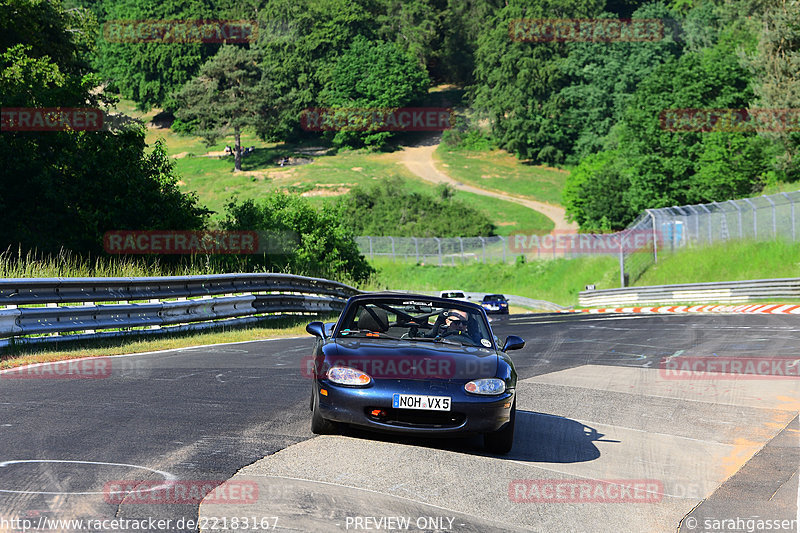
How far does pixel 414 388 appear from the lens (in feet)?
22.6

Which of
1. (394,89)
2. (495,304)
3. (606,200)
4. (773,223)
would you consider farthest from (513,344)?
(394,89)

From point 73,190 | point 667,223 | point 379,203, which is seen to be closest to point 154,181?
point 73,190

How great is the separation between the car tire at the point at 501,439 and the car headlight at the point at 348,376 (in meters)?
1.03

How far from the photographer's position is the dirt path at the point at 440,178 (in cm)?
8762

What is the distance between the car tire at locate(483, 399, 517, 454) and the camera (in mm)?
7039

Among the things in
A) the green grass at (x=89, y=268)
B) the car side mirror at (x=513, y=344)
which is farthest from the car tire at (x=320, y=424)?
the green grass at (x=89, y=268)

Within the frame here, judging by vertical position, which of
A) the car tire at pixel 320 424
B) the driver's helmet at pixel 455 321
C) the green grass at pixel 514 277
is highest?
the driver's helmet at pixel 455 321

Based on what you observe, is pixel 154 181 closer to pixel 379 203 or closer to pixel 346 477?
pixel 346 477

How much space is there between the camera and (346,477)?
5.85 meters

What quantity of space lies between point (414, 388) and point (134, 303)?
947 cm

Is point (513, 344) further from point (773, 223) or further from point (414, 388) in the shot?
point (773, 223)

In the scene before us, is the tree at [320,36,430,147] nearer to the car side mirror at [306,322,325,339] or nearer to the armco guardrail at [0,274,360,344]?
the armco guardrail at [0,274,360,344]

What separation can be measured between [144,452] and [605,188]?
2653 inches

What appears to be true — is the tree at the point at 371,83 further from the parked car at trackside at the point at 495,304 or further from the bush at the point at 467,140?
the parked car at trackside at the point at 495,304
